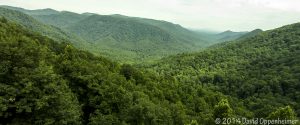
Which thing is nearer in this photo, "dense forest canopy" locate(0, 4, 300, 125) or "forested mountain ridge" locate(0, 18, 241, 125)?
"forested mountain ridge" locate(0, 18, 241, 125)

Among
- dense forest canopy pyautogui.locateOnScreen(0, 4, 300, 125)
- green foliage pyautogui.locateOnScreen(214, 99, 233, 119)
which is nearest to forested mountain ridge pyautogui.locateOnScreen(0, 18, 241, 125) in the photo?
dense forest canopy pyautogui.locateOnScreen(0, 4, 300, 125)

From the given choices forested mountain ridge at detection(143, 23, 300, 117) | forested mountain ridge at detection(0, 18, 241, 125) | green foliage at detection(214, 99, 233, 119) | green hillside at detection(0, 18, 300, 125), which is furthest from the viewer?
forested mountain ridge at detection(143, 23, 300, 117)

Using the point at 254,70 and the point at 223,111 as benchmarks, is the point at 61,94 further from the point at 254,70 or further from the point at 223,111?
the point at 254,70

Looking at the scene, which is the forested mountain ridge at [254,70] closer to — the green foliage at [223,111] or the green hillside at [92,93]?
the green hillside at [92,93]

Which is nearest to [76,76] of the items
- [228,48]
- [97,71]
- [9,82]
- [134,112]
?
[97,71]

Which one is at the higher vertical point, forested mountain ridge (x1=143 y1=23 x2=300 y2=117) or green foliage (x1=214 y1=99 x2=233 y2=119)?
green foliage (x1=214 y1=99 x2=233 y2=119)

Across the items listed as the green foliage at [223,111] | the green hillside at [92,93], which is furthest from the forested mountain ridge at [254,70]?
the green foliage at [223,111]

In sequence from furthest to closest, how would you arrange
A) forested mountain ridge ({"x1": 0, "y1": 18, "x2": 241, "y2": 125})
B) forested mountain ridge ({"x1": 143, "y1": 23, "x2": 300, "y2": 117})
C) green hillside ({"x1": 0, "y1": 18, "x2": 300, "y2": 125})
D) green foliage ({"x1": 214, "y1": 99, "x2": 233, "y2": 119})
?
1. forested mountain ridge ({"x1": 143, "y1": 23, "x2": 300, "y2": 117})
2. green foliage ({"x1": 214, "y1": 99, "x2": 233, "y2": 119})
3. green hillside ({"x1": 0, "y1": 18, "x2": 300, "y2": 125})
4. forested mountain ridge ({"x1": 0, "y1": 18, "x2": 241, "y2": 125})

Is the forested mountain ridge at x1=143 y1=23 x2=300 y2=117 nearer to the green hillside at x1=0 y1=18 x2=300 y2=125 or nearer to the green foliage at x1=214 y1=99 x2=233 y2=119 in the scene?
the green hillside at x1=0 y1=18 x2=300 y2=125
